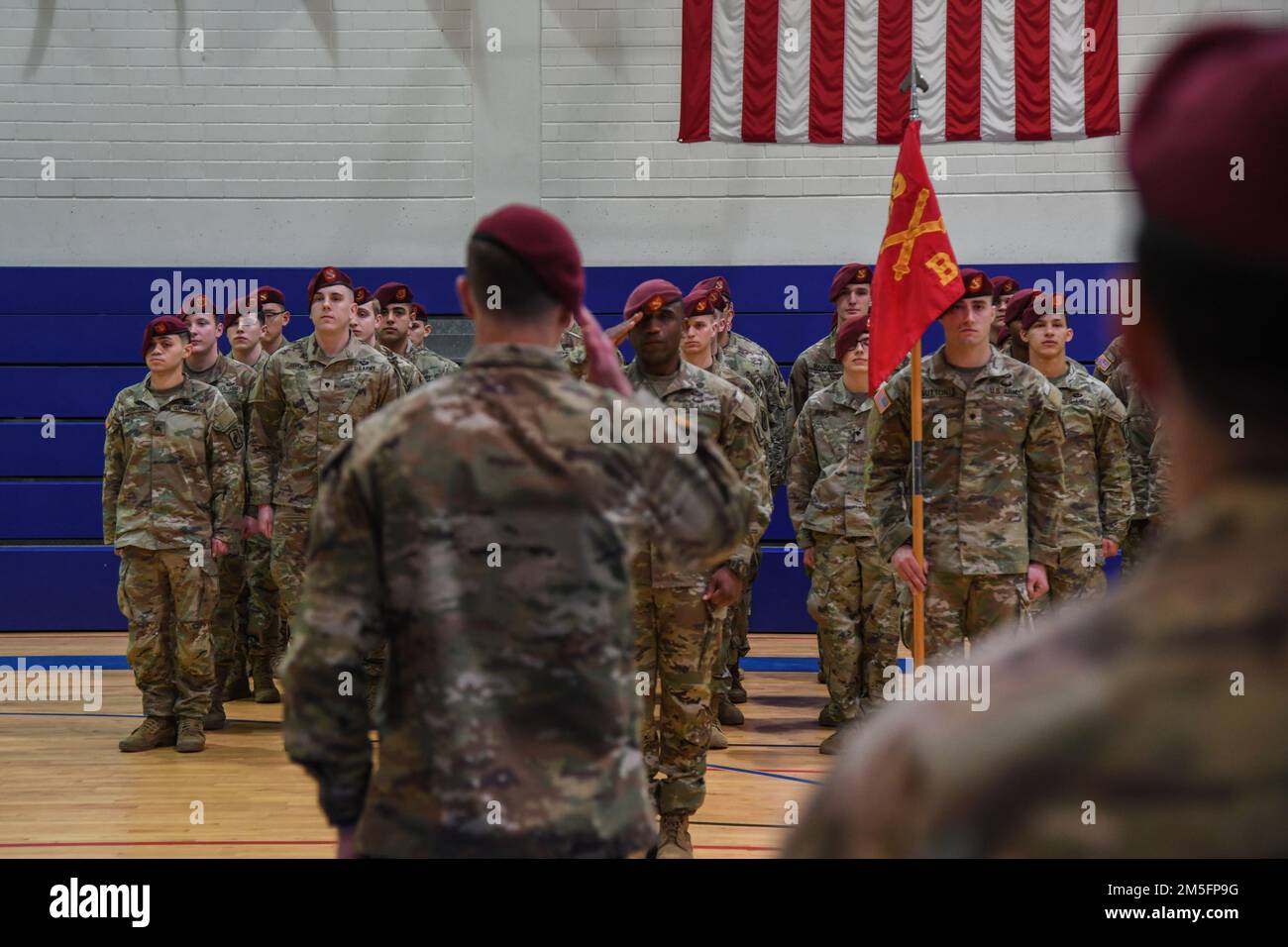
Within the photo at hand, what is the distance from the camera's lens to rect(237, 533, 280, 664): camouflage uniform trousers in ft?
22.8

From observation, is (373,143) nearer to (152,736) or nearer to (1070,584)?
(152,736)

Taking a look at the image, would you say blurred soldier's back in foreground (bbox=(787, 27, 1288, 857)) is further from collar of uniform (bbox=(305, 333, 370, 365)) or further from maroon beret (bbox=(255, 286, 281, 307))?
maroon beret (bbox=(255, 286, 281, 307))

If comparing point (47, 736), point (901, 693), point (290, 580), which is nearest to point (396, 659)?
point (901, 693)

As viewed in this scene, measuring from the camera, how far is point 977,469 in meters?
4.52

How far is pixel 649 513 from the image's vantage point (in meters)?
1.95

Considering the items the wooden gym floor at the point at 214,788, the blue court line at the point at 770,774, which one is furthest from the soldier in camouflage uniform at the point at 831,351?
the blue court line at the point at 770,774

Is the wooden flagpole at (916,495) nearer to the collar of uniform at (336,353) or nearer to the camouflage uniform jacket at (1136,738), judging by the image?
the collar of uniform at (336,353)

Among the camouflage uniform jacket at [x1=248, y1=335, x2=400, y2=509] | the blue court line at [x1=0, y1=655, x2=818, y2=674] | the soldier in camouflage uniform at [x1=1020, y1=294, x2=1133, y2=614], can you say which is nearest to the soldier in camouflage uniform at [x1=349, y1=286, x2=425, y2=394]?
the camouflage uniform jacket at [x1=248, y1=335, x2=400, y2=509]

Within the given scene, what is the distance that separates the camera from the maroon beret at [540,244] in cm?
194

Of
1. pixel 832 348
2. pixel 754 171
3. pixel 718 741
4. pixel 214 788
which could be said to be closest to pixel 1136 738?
pixel 214 788

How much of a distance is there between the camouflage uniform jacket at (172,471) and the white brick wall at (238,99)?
404 cm

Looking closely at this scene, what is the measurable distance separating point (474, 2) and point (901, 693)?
21.3 ft

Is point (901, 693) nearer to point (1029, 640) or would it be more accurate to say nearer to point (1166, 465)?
point (1166, 465)
